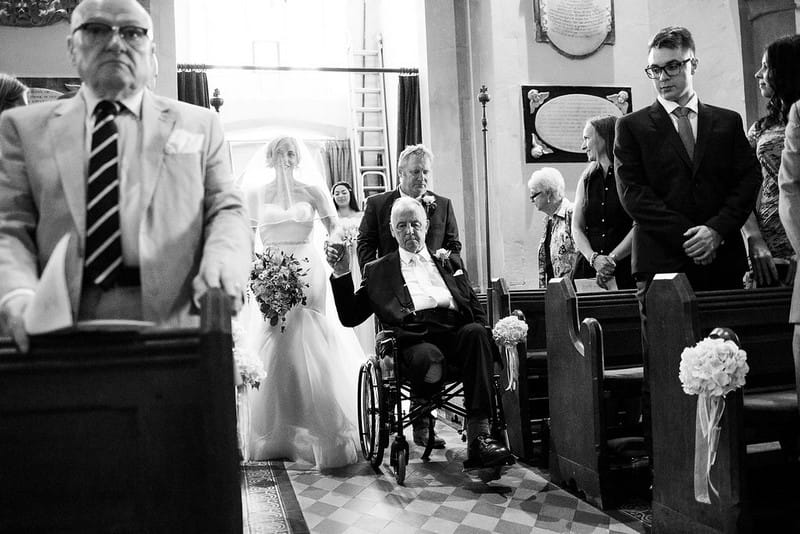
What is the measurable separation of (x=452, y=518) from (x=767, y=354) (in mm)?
1569

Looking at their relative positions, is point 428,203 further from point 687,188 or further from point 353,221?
point 353,221

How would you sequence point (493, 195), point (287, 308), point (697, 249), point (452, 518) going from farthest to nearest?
point (493, 195) < point (287, 308) < point (452, 518) < point (697, 249)

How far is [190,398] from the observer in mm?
1580

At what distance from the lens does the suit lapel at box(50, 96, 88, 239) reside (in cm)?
192

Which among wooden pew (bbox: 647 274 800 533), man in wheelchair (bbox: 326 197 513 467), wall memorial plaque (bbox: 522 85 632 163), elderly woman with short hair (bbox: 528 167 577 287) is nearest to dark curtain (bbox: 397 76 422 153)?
wall memorial plaque (bbox: 522 85 632 163)

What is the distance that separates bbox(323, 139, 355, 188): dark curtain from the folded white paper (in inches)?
450

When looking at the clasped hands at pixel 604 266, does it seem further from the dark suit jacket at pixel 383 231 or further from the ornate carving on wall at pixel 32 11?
the ornate carving on wall at pixel 32 11

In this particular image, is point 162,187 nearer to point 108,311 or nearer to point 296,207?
point 108,311

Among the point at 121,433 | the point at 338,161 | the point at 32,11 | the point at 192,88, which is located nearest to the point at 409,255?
the point at 121,433

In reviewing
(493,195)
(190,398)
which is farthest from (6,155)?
(493,195)

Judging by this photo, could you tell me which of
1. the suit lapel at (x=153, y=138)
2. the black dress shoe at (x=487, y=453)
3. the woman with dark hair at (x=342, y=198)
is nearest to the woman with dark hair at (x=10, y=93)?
the suit lapel at (x=153, y=138)

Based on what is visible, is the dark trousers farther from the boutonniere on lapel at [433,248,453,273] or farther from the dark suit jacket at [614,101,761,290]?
the dark suit jacket at [614,101,761,290]

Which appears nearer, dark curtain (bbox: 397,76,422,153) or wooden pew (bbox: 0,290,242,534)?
wooden pew (bbox: 0,290,242,534)

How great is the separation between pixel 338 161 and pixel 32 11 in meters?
6.87
